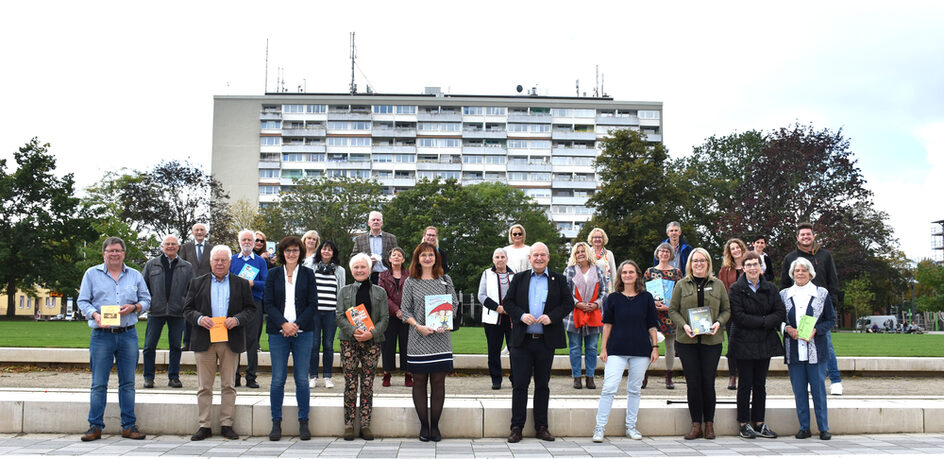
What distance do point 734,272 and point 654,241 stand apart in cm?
3562

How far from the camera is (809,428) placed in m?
8.46

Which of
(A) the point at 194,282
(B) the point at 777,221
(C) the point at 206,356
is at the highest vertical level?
(B) the point at 777,221

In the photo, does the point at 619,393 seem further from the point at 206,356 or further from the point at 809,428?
the point at 206,356

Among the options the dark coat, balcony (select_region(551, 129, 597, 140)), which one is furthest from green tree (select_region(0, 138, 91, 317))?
balcony (select_region(551, 129, 597, 140))

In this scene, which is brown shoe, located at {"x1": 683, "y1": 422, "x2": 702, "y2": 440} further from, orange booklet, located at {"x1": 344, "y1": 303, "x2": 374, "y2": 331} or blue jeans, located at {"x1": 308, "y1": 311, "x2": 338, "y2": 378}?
blue jeans, located at {"x1": 308, "y1": 311, "x2": 338, "y2": 378}

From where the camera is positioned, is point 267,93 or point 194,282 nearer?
point 194,282

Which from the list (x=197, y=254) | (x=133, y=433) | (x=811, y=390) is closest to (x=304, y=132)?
(x=197, y=254)

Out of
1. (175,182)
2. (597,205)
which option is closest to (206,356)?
(597,205)

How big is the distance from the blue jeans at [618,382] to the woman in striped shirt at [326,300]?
12.0 feet

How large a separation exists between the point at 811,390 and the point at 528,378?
311cm

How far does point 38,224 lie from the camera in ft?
170

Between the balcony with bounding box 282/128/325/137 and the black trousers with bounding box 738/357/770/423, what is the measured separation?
8976cm

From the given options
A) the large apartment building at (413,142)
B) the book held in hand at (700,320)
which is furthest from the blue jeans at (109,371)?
the large apartment building at (413,142)

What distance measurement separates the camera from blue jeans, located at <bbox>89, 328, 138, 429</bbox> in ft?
26.6
